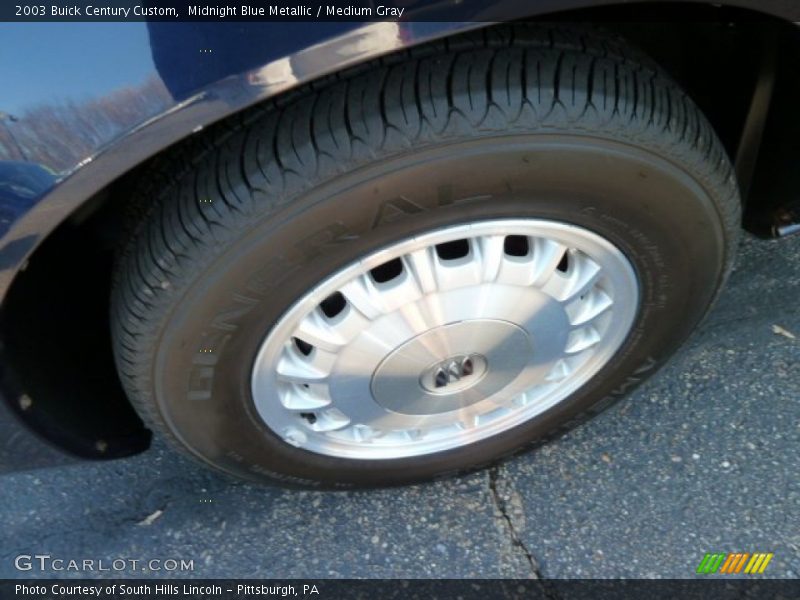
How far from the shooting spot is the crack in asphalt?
186 cm

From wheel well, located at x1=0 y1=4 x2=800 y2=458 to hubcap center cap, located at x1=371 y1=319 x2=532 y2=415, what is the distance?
0.61 metres

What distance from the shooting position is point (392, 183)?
1.28 metres

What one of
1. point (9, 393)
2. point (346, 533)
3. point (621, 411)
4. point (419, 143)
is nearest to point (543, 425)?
point (621, 411)

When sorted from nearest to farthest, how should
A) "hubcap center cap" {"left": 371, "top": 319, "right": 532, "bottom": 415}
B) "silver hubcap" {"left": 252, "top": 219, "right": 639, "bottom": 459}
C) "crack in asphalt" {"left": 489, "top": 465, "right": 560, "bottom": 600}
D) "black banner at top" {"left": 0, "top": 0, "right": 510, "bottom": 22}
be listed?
"black banner at top" {"left": 0, "top": 0, "right": 510, "bottom": 22} → "silver hubcap" {"left": 252, "top": 219, "right": 639, "bottom": 459} → "hubcap center cap" {"left": 371, "top": 319, "right": 532, "bottom": 415} → "crack in asphalt" {"left": 489, "top": 465, "right": 560, "bottom": 600}

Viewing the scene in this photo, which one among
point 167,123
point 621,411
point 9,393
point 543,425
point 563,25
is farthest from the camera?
point 621,411

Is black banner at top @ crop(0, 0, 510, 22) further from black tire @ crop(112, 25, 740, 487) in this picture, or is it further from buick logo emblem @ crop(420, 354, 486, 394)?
buick logo emblem @ crop(420, 354, 486, 394)

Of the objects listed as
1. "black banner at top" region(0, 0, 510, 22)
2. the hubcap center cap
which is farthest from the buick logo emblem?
"black banner at top" region(0, 0, 510, 22)

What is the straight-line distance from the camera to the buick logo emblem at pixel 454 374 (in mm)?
1686

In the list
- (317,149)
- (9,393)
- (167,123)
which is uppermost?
(167,123)

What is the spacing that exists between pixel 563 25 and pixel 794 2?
0.37m

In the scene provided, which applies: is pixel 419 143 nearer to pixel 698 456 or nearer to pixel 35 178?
pixel 35 178

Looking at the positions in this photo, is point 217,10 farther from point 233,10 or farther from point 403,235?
point 403,235

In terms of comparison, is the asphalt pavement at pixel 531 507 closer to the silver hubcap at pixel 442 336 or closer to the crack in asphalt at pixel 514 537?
the crack in asphalt at pixel 514 537

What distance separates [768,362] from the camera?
2168mm
